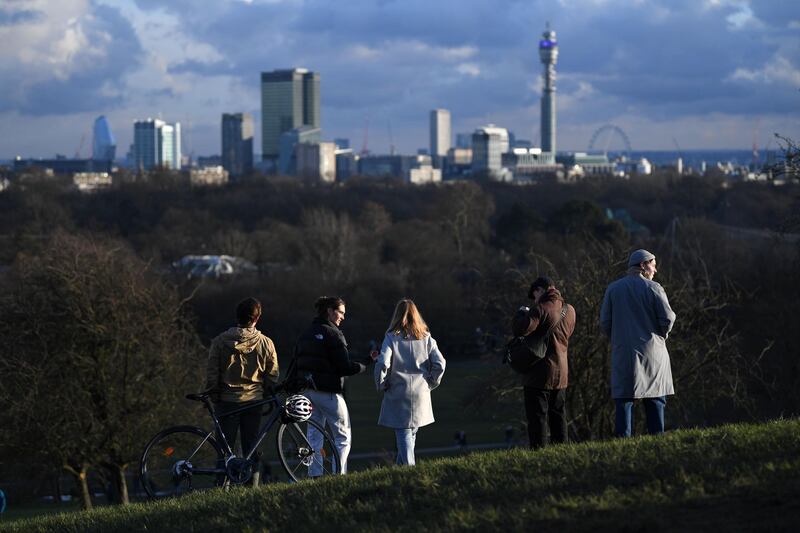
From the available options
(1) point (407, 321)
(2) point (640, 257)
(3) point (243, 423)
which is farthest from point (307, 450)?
(2) point (640, 257)

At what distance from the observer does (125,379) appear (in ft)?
109

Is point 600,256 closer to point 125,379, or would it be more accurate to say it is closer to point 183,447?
point 125,379

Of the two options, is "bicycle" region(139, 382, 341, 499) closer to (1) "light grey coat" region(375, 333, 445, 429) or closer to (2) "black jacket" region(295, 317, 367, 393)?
(2) "black jacket" region(295, 317, 367, 393)

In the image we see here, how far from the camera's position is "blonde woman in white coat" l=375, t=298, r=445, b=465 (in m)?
11.9

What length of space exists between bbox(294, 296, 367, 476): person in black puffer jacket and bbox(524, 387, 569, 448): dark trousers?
1.61 m

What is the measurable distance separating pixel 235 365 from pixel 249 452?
0.79m

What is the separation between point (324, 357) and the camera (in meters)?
11.9

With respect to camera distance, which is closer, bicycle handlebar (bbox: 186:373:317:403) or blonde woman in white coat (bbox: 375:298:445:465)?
bicycle handlebar (bbox: 186:373:317:403)

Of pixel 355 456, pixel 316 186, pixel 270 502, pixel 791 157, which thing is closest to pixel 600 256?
pixel 355 456

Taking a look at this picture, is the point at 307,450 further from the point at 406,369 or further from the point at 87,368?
the point at 87,368

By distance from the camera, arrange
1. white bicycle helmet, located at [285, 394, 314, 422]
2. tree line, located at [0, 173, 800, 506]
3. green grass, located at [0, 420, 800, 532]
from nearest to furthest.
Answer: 1. green grass, located at [0, 420, 800, 532]
2. white bicycle helmet, located at [285, 394, 314, 422]
3. tree line, located at [0, 173, 800, 506]

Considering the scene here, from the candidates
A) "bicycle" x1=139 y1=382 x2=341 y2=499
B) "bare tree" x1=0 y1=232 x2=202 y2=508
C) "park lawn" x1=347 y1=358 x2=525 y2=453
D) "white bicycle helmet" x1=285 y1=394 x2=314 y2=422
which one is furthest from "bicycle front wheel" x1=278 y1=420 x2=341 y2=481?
"park lawn" x1=347 y1=358 x2=525 y2=453

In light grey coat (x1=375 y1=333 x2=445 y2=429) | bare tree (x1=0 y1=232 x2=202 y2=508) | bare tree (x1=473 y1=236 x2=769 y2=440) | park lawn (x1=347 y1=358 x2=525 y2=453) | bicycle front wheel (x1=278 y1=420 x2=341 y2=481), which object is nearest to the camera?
bicycle front wheel (x1=278 y1=420 x2=341 y2=481)

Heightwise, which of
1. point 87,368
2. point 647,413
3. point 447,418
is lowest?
point 447,418
